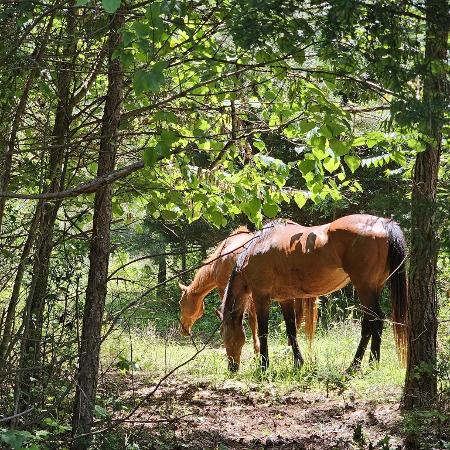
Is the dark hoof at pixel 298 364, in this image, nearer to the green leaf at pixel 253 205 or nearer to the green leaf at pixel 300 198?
the green leaf at pixel 300 198

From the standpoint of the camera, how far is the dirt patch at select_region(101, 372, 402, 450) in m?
4.99

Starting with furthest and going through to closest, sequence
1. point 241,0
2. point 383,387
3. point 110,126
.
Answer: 1. point 383,387
2. point 110,126
3. point 241,0

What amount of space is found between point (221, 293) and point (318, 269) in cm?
198

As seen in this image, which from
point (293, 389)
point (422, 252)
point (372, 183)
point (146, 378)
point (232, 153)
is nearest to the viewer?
point (422, 252)

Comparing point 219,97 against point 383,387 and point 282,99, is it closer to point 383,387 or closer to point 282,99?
point 282,99

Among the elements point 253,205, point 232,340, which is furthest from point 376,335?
point 253,205

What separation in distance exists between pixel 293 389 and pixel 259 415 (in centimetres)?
95

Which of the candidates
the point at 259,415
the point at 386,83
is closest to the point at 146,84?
the point at 386,83

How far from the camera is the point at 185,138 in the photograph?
4277 mm

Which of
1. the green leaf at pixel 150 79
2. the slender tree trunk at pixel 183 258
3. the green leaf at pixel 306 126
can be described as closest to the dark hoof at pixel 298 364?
the slender tree trunk at pixel 183 258

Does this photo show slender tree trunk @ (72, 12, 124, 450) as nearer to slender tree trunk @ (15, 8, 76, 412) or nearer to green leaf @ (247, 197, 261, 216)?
slender tree trunk @ (15, 8, 76, 412)

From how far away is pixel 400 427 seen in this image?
16.8 ft

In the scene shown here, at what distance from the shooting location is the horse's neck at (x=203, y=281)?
935 centimetres

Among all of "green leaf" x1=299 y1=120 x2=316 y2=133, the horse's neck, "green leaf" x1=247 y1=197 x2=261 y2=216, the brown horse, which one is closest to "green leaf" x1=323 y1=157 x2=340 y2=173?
"green leaf" x1=299 y1=120 x2=316 y2=133
